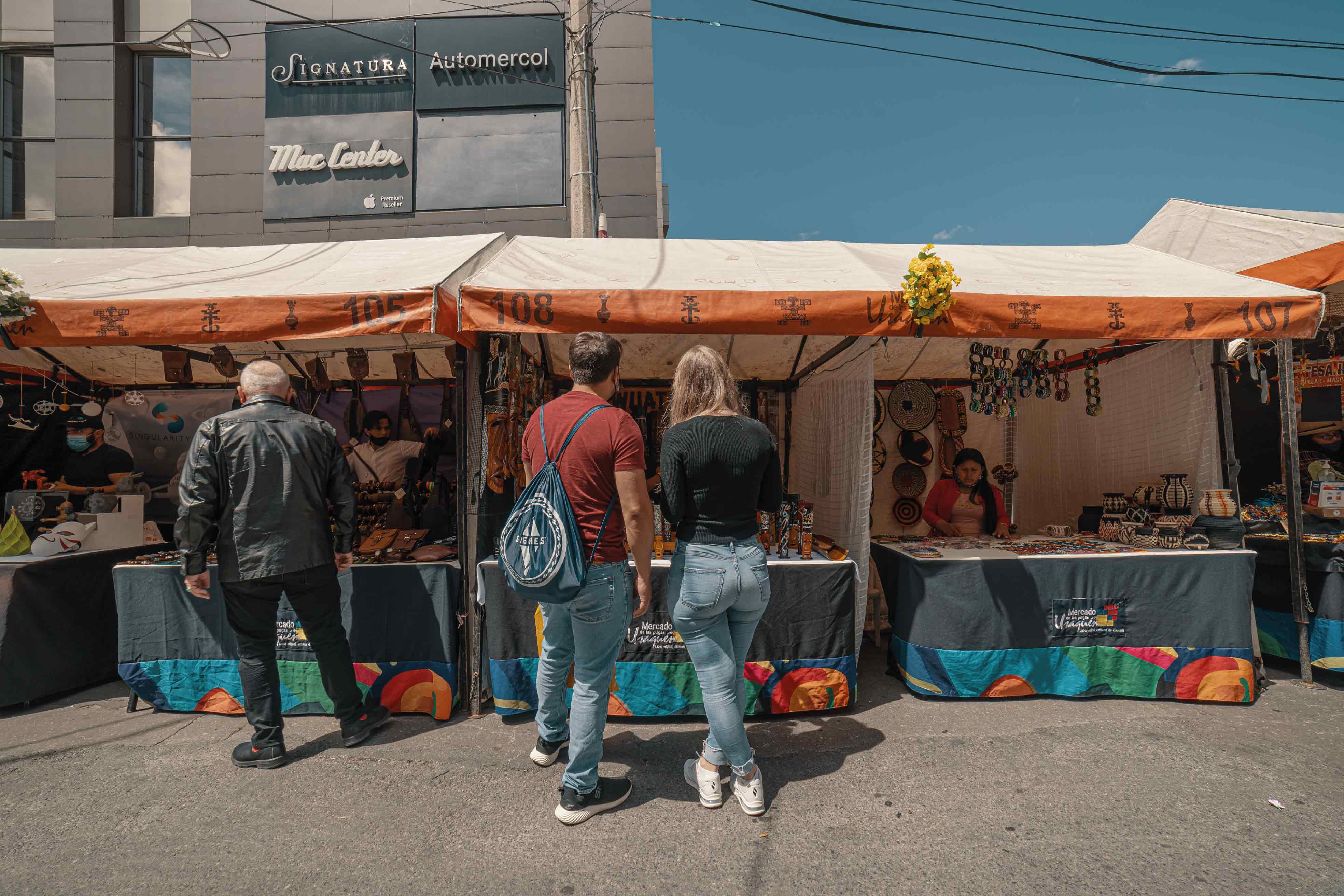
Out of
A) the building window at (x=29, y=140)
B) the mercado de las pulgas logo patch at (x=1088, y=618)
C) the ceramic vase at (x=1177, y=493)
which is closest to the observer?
the mercado de las pulgas logo patch at (x=1088, y=618)

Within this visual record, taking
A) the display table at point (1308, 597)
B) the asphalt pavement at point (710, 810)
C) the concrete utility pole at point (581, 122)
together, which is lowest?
the asphalt pavement at point (710, 810)

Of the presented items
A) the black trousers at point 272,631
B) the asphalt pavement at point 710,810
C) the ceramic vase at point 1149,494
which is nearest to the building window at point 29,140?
the asphalt pavement at point 710,810

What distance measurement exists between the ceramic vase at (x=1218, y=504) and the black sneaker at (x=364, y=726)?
4702mm

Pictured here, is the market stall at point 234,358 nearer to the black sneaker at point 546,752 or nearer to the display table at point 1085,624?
the black sneaker at point 546,752

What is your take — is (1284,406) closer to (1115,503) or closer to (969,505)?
(1115,503)

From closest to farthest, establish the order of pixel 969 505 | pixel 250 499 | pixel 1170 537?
pixel 250 499, pixel 1170 537, pixel 969 505

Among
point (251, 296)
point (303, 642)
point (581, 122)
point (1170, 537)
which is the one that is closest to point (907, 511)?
point (1170, 537)

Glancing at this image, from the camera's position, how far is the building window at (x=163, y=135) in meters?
8.18

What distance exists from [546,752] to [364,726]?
0.97 m

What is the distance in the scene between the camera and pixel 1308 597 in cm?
382

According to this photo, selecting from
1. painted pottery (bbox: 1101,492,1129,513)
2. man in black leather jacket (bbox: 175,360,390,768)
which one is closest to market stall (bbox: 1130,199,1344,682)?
painted pottery (bbox: 1101,492,1129,513)

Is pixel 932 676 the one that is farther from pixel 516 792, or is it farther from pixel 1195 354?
pixel 1195 354

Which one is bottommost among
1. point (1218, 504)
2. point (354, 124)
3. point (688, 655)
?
point (688, 655)

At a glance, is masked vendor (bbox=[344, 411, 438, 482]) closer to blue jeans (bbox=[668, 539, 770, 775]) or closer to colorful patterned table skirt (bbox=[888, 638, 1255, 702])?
blue jeans (bbox=[668, 539, 770, 775])
